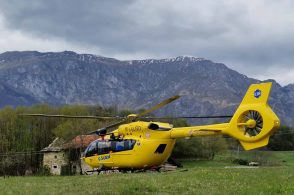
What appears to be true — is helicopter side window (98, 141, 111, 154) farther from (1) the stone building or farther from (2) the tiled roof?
(1) the stone building

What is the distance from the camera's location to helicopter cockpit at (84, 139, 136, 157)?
33.6 metres

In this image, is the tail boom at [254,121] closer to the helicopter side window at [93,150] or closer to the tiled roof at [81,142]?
the helicopter side window at [93,150]

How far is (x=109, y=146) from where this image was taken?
34969 mm

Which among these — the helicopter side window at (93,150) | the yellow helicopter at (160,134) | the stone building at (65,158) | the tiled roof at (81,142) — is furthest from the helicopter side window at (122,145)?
the stone building at (65,158)

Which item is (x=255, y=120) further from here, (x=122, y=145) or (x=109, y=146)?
(x=109, y=146)

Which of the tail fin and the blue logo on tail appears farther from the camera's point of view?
the blue logo on tail

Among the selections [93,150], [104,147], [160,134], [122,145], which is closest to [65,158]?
[93,150]

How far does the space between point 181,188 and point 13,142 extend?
7351 centimetres

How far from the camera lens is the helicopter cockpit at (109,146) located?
1324 inches

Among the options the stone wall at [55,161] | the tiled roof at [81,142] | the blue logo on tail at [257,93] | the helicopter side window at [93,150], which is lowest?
the stone wall at [55,161]

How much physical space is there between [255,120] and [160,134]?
7.62 m

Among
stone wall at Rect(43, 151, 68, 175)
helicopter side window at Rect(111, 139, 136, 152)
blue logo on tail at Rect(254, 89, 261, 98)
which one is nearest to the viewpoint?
blue logo on tail at Rect(254, 89, 261, 98)

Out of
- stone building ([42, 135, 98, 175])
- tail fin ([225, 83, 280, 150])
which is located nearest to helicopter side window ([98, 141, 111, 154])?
tail fin ([225, 83, 280, 150])

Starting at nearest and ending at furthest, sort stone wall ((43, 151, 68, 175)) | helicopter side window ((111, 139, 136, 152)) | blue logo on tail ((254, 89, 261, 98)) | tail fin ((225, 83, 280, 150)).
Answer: tail fin ((225, 83, 280, 150)), blue logo on tail ((254, 89, 261, 98)), helicopter side window ((111, 139, 136, 152)), stone wall ((43, 151, 68, 175))
